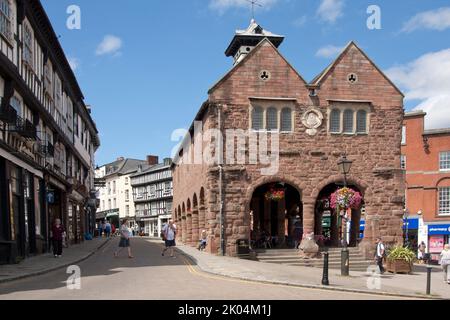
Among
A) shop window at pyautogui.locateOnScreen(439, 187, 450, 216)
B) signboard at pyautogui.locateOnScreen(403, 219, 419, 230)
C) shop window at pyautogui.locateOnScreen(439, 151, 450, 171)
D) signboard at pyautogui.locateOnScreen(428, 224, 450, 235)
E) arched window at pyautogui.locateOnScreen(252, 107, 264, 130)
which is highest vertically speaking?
shop window at pyautogui.locateOnScreen(439, 151, 450, 171)

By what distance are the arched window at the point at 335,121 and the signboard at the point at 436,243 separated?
20.8 meters

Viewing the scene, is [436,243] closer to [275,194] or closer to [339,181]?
[339,181]

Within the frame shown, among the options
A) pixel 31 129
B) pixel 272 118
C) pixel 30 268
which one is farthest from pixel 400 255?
pixel 31 129

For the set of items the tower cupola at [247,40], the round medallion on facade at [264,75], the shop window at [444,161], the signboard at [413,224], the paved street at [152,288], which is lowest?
the paved street at [152,288]

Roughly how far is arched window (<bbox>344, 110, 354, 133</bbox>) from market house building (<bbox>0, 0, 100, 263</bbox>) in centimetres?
1446

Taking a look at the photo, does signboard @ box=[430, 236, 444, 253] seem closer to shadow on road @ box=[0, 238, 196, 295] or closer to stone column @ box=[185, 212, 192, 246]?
stone column @ box=[185, 212, 192, 246]

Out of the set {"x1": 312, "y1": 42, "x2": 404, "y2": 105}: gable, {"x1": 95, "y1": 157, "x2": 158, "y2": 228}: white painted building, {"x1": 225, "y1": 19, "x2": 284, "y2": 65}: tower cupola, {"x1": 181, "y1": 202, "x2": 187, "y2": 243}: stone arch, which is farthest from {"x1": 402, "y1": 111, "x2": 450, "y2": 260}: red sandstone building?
{"x1": 95, "y1": 157, "x2": 158, "y2": 228}: white painted building

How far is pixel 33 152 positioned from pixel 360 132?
1551 centimetres

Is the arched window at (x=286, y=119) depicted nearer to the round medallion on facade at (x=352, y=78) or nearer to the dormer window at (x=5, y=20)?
the round medallion on facade at (x=352, y=78)

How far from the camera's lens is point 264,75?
88.4ft

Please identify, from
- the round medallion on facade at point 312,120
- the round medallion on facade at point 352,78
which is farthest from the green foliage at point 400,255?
the round medallion on facade at point 352,78

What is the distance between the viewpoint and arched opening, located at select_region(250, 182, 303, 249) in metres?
28.7

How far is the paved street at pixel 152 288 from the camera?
39.9ft

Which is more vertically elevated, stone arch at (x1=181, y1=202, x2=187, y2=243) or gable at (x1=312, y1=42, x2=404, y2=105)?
→ gable at (x1=312, y1=42, x2=404, y2=105)
